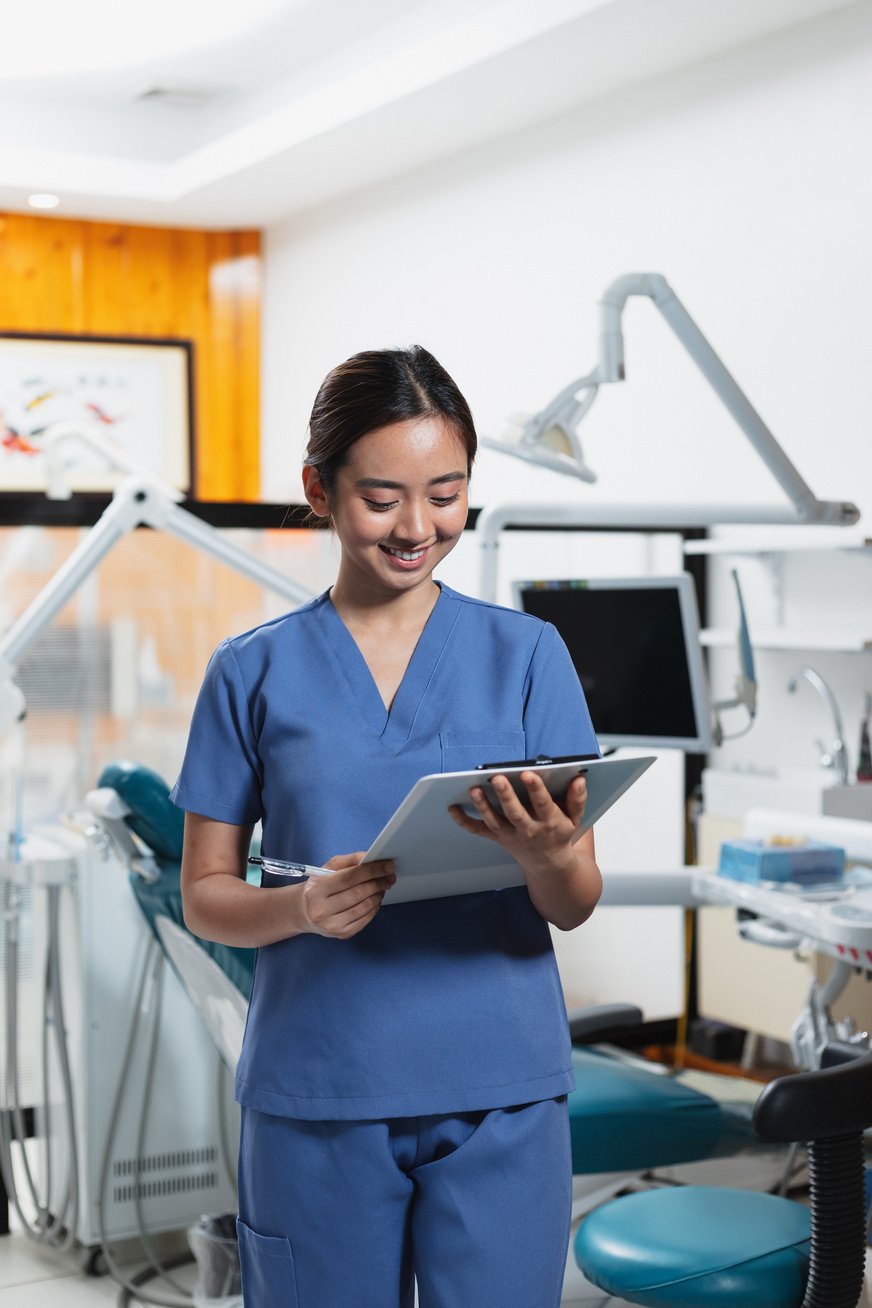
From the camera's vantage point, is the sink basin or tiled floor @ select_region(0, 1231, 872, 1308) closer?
tiled floor @ select_region(0, 1231, 872, 1308)

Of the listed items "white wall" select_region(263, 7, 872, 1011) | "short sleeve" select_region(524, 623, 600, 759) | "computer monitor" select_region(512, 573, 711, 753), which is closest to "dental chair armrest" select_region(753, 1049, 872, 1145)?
"short sleeve" select_region(524, 623, 600, 759)

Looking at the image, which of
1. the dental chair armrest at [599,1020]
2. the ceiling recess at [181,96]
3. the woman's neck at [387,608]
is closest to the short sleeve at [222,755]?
the woman's neck at [387,608]

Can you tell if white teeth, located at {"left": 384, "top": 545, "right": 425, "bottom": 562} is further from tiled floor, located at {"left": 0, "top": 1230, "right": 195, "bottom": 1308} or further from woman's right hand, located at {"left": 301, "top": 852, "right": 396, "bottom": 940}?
tiled floor, located at {"left": 0, "top": 1230, "right": 195, "bottom": 1308}

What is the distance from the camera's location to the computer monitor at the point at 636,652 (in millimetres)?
2662

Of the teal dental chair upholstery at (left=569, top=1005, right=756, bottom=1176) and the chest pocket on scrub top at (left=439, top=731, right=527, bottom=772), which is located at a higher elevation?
the chest pocket on scrub top at (left=439, top=731, right=527, bottom=772)

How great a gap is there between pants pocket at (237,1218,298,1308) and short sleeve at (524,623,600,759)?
40 cm

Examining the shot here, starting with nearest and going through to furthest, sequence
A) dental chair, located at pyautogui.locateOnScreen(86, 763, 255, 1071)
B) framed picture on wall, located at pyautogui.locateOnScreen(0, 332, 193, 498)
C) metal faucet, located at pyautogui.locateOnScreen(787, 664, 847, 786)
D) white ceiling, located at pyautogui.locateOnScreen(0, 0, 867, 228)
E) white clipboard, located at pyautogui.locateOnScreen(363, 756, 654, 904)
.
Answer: white clipboard, located at pyautogui.locateOnScreen(363, 756, 654, 904) → dental chair, located at pyautogui.locateOnScreen(86, 763, 255, 1071) → metal faucet, located at pyautogui.locateOnScreen(787, 664, 847, 786) → white ceiling, located at pyautogui.locateOnScreen(0, 0, 867, 228) → framed picture on wall, located at pyautogui.locateOnScreen(0, 332, 193, 498)

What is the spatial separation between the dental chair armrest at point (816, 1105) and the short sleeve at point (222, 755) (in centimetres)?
70

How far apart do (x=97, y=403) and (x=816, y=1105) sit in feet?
15.2

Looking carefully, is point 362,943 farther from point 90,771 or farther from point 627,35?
point 627,35

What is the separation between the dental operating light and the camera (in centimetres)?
249

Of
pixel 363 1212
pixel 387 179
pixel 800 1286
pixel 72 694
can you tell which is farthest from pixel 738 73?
pixel 363 1212

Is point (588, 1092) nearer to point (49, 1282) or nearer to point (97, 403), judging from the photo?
point (49, 1282)

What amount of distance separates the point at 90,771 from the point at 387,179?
9.27ft
